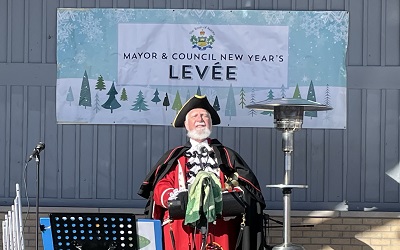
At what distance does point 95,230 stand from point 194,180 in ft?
3.35

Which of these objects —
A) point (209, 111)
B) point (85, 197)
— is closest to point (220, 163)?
point (209, 111)

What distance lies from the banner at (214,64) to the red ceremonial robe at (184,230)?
1.81 m

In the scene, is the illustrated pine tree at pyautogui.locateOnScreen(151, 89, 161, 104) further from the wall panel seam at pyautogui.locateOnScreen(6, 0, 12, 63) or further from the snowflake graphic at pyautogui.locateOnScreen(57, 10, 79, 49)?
the wall panel seam at pyautogui.locateOnScreen(6, 0, 12, 63)

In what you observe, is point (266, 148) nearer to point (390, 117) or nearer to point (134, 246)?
point (390, 117)

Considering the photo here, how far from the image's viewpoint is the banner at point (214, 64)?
1033 cm

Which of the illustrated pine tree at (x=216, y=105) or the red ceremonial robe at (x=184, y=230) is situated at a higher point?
the illustrated pine tree at (x=216, y=105)

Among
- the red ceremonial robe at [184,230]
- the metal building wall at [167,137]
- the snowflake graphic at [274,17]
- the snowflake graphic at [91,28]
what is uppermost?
the snowflake graphic at [274,17]

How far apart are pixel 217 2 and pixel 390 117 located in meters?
2.10

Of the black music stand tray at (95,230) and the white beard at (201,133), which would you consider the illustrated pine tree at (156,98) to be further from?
the black music stand tray at (95,230)

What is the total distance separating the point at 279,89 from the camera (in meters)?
10.3

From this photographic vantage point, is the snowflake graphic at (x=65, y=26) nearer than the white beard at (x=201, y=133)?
No

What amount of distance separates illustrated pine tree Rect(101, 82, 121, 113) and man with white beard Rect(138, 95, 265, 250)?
1641 mm

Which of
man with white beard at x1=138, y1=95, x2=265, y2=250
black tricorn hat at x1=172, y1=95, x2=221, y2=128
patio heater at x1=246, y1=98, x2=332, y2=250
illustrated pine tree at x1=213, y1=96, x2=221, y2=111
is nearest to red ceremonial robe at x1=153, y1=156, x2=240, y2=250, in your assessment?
man with white beard at x1=138, y1=95, x2=265, y2=250

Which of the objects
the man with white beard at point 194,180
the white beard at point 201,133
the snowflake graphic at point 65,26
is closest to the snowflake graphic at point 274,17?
the man with white beard at point 194,180
